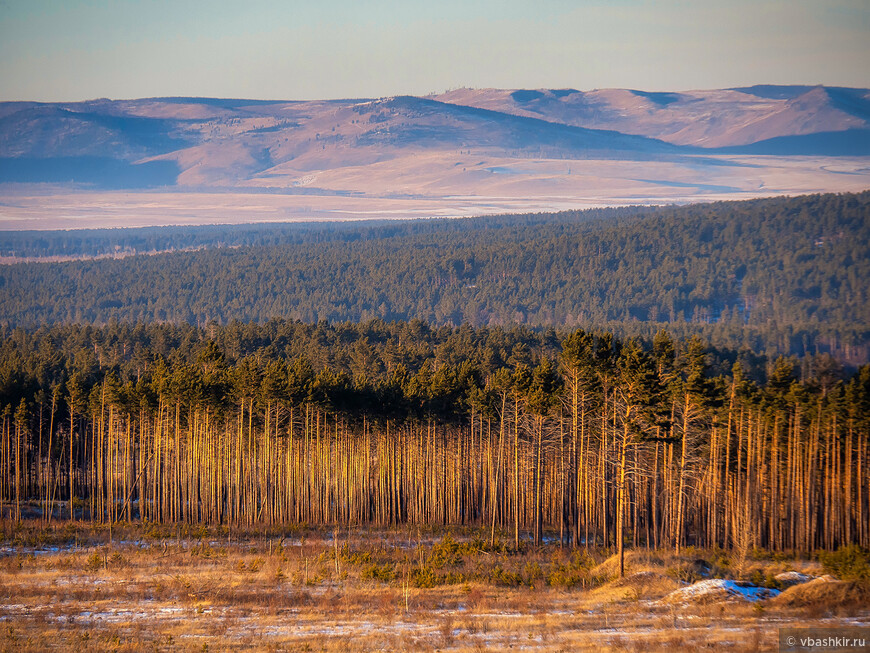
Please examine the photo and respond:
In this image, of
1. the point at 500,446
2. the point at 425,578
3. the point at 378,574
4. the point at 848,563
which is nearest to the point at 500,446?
the point at 500,446

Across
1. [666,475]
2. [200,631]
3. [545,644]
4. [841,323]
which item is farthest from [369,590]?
[841,323]

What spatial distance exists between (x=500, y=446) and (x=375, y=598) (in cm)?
2086

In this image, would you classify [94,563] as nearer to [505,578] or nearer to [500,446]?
[505,578]

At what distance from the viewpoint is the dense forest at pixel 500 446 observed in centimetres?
4903

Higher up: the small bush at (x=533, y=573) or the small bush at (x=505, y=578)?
the small bush at (x=505, y=578)

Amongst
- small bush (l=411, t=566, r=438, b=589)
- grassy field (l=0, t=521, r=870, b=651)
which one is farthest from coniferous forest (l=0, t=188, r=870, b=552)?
small bush (l=411, t=566, r=438, b=589)

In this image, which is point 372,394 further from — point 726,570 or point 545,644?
point 545,644

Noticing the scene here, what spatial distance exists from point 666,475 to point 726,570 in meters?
13.0

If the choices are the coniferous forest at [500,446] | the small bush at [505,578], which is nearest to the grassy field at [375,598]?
the small bush at [505,578]

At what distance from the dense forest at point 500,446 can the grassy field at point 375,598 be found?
15.0ft

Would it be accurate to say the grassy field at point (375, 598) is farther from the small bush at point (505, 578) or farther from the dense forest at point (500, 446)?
the dense forest at point (500, 446)

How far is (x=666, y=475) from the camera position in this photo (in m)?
52.9

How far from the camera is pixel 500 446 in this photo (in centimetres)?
5588

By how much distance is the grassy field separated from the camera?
29672 mm
